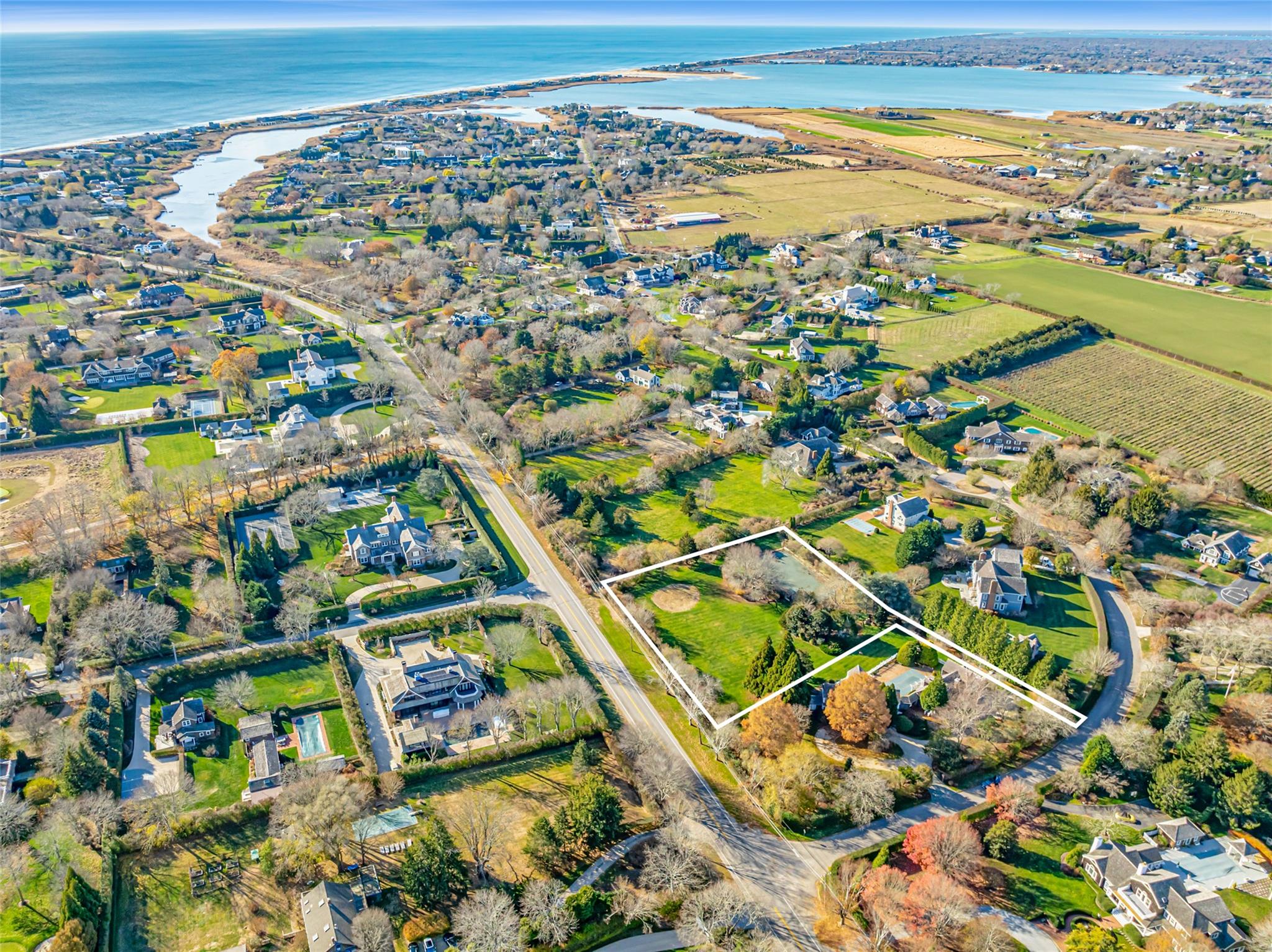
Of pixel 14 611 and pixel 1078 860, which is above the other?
pixel 14 611

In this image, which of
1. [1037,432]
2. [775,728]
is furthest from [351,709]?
[1037,432]

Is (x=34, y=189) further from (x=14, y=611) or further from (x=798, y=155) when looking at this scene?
(x=798, y=155)

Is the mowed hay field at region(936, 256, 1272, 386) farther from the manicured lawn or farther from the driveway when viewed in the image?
the driveway

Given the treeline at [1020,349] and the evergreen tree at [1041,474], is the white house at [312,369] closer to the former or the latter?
the treeline at [1020,349]

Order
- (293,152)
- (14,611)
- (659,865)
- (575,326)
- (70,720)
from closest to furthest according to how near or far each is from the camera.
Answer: (659,865) → (70,720) → (14,611) → (575,326) → (293,152)

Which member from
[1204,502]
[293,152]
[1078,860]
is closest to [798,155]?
[293,152]

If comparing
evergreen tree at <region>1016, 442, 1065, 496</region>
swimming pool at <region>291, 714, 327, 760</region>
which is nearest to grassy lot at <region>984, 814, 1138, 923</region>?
evergreen tree at <region>1016, 442, 1065, 496</region>

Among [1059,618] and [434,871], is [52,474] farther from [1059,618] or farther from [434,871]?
Answer: [1059,618]
